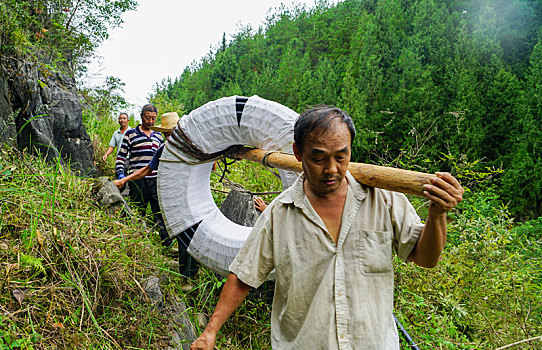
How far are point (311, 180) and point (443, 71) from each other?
14.2 metres

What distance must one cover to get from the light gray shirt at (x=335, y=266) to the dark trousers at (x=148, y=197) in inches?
117

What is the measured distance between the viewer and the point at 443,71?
13602mm

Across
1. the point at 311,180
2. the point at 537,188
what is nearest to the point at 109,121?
the point at 311,180

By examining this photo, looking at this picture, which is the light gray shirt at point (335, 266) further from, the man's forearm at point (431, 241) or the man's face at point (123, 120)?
the man's face at point (123, 120)

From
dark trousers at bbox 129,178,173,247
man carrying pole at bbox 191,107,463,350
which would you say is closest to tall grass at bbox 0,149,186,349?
man carrying pole at bbox 191,107,463,350

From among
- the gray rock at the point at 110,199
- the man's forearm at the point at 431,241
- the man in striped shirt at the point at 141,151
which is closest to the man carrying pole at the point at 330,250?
the man's forearm at the point at 431,241

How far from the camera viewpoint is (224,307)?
1437mm

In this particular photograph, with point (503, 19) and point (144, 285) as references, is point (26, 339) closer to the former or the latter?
point (144, 285)

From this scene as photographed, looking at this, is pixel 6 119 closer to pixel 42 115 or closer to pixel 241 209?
pixel 42 115

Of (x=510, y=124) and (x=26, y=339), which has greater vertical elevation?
(x=510, y=124)

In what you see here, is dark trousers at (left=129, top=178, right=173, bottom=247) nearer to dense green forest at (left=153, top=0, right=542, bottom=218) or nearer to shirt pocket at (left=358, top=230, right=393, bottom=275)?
shirt pocket at (left=358, top=230, right=393, bottom=275)

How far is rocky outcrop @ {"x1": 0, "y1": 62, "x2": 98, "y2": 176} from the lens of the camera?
3.49 meters

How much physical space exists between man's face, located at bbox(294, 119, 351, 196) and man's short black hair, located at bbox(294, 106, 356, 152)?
16 mm

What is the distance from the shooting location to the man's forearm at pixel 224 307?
1.37m
